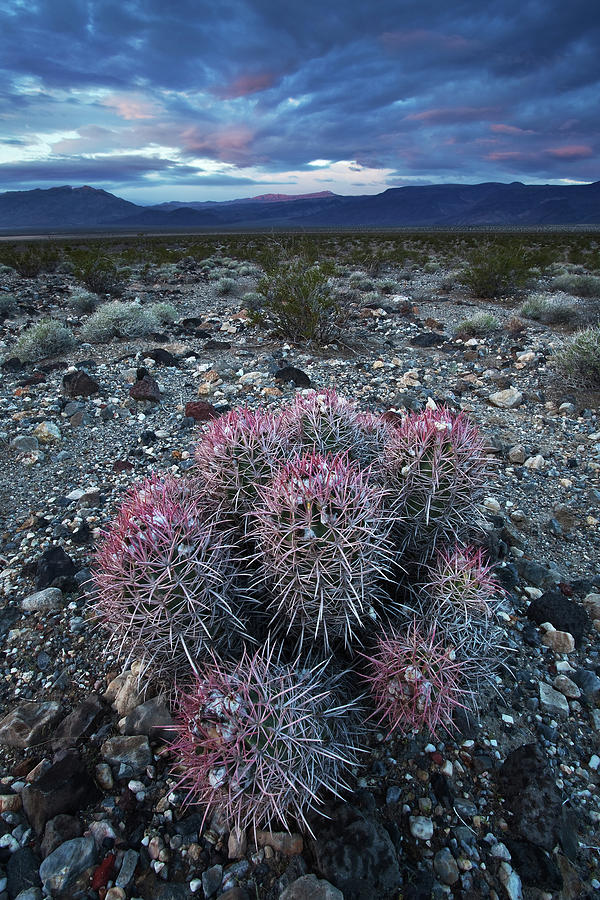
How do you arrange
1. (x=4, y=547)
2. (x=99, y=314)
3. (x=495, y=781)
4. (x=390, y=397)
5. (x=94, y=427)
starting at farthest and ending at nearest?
1. (x=99, y=314)
2. (x=390, y=397)
3. (x=94, y=427)
4. (x=4, y=547)
5. (x=495, y=781)

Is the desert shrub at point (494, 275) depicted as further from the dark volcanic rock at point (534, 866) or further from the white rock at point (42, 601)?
the dark volcanic rock at point (534, 866)

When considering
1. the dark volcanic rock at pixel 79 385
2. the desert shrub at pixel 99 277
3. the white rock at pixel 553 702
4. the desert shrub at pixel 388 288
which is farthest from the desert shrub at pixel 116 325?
the white rock at pixel 553 702

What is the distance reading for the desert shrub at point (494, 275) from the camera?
13.9 metres

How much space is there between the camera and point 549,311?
423 inches

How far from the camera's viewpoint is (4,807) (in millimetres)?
2107

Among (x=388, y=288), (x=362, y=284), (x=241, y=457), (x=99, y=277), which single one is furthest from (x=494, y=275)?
(x=241, y=457)

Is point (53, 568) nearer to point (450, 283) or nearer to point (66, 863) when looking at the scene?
point (66, 863)

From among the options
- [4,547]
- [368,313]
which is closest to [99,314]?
[368,313]

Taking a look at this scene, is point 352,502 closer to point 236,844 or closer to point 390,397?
point 236,844

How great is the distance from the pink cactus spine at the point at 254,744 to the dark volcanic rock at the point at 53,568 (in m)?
1.89

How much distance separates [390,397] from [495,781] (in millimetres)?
4798

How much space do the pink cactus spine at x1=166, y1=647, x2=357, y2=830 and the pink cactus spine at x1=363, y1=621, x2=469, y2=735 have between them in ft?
1.04

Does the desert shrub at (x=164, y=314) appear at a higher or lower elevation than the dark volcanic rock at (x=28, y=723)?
higher

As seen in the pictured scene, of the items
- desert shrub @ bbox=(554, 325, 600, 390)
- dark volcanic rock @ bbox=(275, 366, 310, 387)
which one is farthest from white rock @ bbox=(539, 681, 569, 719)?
desert shrub @ bbox=(554, 325, 600, 390)
